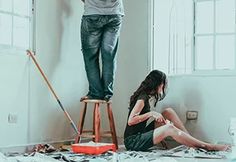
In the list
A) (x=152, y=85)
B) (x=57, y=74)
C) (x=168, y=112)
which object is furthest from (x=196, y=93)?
(x=57, y=74)

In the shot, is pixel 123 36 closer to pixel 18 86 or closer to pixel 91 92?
pixel 91 92

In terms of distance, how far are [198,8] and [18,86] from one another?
8.02 feet

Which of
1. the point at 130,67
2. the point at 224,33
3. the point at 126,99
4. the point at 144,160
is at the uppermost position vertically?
the point at 224,33

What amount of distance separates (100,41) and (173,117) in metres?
1.25

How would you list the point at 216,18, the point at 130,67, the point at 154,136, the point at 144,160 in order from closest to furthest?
1. the point at 144,160
2. the point at 154,136
3. the point at 216,18
4. the point at 130,67

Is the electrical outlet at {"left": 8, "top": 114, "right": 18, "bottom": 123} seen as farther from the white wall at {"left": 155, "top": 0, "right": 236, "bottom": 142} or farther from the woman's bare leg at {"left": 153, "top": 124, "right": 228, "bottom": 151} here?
the white wall at {"left": 155, "top": 0, "right": 236, "bottom": 142}

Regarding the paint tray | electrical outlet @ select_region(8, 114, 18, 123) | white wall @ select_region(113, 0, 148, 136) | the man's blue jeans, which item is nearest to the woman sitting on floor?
the paint tray

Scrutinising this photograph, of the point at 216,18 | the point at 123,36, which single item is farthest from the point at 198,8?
the point at 123,36

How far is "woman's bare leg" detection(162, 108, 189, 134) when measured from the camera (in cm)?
568

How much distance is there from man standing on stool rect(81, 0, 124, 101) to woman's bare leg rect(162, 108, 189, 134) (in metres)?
0.74

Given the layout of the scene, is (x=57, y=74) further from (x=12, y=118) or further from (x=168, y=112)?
(x=168, y=112)

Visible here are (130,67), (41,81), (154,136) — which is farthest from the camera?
(130,67)

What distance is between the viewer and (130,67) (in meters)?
6.39

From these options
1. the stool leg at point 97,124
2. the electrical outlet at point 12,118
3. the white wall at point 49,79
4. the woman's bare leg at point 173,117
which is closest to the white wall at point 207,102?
the woman's bare leg at point 173,117
